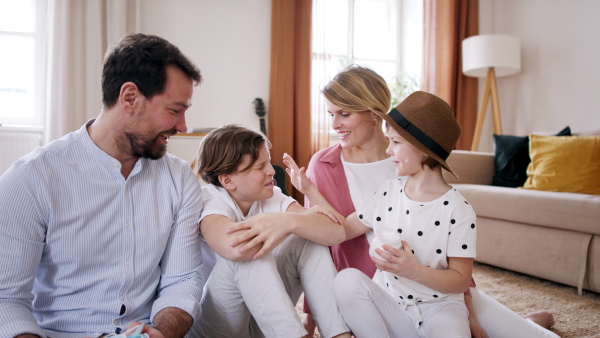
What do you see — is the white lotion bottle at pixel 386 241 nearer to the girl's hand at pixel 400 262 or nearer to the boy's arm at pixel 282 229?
the girl's hand at pixel 400 262

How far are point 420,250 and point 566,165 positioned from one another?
2034mm

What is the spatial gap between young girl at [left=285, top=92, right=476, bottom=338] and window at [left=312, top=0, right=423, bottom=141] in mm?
3340

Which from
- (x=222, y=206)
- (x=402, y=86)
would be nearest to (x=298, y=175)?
(x=222, y=206)

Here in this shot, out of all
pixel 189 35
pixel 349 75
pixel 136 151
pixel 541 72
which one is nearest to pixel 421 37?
pixel 541 72

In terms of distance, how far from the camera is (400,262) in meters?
1.14

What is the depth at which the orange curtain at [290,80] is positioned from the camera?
4.41m

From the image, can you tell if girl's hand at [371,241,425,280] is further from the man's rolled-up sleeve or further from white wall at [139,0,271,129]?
white wall at [139,0,271,129]

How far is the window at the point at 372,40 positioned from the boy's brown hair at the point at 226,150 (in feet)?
10.6

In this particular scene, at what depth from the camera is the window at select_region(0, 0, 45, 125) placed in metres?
3.88

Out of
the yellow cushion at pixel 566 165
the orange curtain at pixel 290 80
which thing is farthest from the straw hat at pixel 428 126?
the orange curtain at pixel 290 80

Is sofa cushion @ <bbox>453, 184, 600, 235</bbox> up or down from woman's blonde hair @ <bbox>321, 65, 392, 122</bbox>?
down

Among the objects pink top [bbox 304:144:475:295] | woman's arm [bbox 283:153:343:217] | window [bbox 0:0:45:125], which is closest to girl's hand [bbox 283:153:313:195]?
woman's arm [bbox 283:153:343:217]

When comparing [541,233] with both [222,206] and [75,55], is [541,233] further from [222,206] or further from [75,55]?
[75,55]

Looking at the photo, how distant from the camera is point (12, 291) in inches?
37.6
